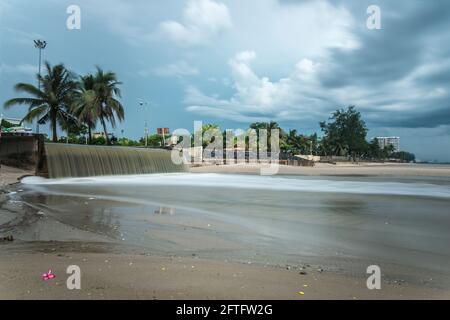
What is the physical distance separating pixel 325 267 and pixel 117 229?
4.58 m

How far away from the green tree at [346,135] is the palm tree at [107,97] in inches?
3782

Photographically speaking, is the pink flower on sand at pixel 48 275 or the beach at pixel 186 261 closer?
the beach at pixel 186 261

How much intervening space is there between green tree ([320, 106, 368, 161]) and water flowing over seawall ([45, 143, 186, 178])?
325 feet

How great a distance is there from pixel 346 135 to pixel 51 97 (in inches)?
4280

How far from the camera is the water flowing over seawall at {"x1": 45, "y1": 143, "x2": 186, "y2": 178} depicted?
24688 millimetres

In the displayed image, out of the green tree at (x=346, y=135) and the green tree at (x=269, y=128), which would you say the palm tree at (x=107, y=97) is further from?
the green tree at (x=346, y=135)

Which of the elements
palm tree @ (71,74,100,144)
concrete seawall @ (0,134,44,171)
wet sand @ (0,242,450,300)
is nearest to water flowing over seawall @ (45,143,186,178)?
concrete seawall @ (0,134,44,171)

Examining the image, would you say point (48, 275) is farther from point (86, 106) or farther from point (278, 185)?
point (86, 106)

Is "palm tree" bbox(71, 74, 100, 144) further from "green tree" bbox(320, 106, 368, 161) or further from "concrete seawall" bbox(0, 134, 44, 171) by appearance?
"green tree" bbox(320, 106, 368, 161)

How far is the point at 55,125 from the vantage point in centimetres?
3594

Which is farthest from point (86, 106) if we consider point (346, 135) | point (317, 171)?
point (346, 135)

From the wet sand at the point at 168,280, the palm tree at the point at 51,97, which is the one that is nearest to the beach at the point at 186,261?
the wet sand at the point at 168,280

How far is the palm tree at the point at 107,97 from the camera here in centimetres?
4041
